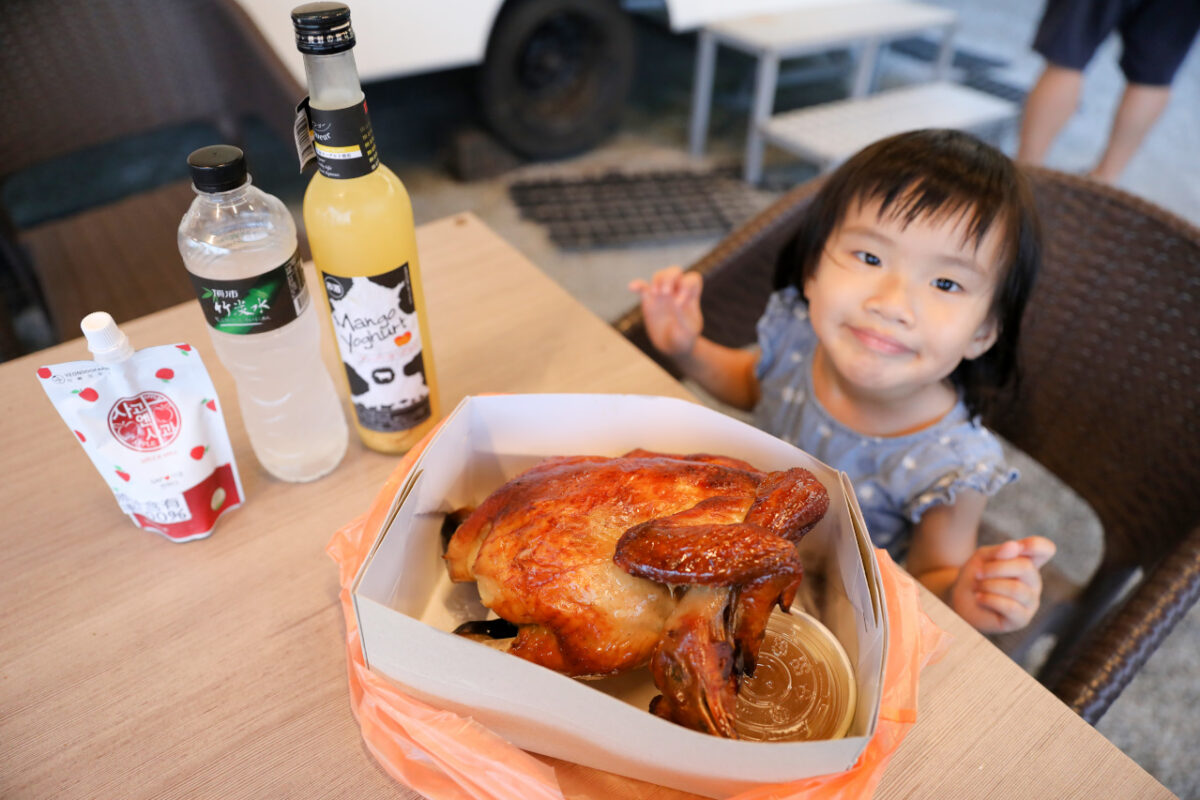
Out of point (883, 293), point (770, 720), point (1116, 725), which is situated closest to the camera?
point (770, 720)

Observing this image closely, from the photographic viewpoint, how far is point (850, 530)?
0.51 metres

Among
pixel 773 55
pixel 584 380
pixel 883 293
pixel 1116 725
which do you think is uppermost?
pixel 883 293

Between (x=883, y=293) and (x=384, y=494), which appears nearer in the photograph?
(x=384, y=494)

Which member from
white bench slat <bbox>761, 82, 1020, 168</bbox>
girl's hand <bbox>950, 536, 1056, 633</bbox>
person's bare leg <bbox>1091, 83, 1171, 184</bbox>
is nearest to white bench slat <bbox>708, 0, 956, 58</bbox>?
white bench slat <bbox>761, 82, 1020, 168</bbox>

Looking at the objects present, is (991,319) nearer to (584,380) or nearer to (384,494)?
(584,380)

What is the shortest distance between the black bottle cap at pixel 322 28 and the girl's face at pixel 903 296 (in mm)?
546

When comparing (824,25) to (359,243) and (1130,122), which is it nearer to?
(1130,122)

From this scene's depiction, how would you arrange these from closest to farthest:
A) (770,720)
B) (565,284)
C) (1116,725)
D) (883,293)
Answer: (770,720) < (883,293) < (1116,725) < (565,284)

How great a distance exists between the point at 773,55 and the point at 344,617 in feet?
8.66

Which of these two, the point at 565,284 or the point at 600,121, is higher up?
the point at 600,121

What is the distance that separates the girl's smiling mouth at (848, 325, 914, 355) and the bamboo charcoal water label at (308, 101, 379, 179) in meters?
0.53

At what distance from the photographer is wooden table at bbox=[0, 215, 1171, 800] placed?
0.52 m

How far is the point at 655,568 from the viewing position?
469mm

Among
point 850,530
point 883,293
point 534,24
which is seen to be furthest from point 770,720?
point 534,24
